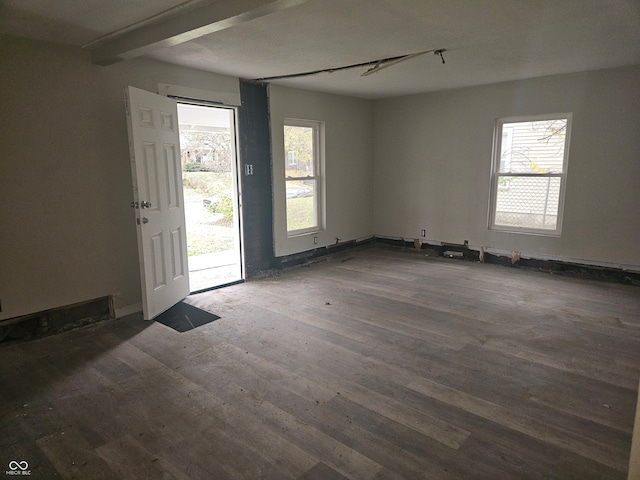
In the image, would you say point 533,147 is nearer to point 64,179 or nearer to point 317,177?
point 317,177

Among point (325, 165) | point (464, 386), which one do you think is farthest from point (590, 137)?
point (464, 386)

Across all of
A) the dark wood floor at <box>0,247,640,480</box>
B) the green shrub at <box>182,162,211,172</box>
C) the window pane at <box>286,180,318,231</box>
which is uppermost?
the green shrub at <box>182,162,211,172</box>

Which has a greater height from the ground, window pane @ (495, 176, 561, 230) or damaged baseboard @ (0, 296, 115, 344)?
window pane @ (495, 176, 561, 230)

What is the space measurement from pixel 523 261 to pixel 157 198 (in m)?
4.73

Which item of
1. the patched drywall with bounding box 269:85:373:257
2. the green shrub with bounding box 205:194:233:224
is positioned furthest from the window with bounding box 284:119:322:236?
the green shrub with bounding box 205:194:233:224

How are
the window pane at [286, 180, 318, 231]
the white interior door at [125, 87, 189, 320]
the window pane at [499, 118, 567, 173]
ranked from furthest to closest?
the window pane at [286, 180, 318, 231]
the window pane at [499, 118, 567, 173]
the white interior door at [125, 87, 189, 320]

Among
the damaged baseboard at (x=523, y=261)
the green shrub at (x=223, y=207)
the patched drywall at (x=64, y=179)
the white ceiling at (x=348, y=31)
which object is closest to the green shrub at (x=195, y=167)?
the green shrub at (x=223, y=207)

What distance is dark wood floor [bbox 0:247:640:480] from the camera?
193cm

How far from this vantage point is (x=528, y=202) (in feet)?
17.4

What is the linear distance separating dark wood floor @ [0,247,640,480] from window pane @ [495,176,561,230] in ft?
4.50

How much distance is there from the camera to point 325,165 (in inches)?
229

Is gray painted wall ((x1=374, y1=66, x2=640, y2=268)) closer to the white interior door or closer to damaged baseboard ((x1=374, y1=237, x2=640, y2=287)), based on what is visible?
damaged baseboard ((x1=374, y1=237, x2=640, y2=287))

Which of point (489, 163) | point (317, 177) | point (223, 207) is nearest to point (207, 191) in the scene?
point (223, 207)

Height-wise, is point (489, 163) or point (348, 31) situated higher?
point (348, 31)
